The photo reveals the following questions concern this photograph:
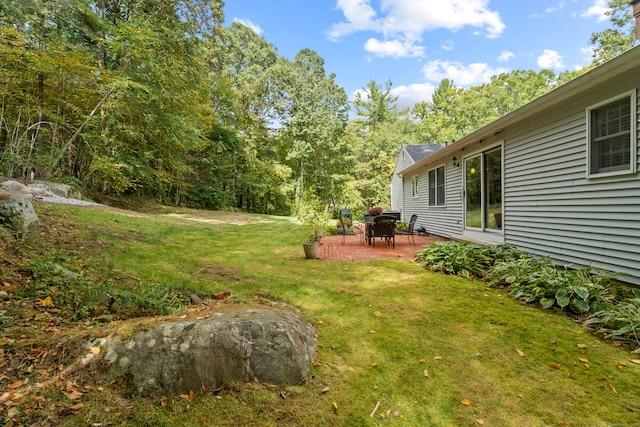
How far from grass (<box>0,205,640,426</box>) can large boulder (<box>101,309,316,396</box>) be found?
8 centimetres

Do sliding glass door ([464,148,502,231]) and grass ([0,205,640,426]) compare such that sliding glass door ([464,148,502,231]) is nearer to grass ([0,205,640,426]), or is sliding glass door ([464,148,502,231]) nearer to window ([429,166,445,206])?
window ([429,166,445,206])

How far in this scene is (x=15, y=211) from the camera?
145 inches

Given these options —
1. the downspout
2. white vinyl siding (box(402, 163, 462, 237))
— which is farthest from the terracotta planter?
the downspout

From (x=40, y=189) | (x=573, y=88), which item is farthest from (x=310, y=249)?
(x=40, y=189)

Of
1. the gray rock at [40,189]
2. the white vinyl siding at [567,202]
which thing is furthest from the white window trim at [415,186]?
the gray rock at [40,189]

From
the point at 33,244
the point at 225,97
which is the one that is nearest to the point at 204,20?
the point at 225,97

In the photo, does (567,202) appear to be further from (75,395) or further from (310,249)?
(75,395)

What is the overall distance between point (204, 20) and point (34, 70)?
Answer: 797 cm

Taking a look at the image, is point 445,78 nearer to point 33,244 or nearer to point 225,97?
point 225,97

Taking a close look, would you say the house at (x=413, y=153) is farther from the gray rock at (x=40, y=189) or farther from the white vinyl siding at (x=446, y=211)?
the gray rock at (x=40, y=189)

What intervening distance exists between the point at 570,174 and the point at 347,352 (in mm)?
4585

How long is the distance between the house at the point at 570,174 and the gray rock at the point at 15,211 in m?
7.56

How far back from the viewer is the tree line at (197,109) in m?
9.45

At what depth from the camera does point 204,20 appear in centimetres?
1395
